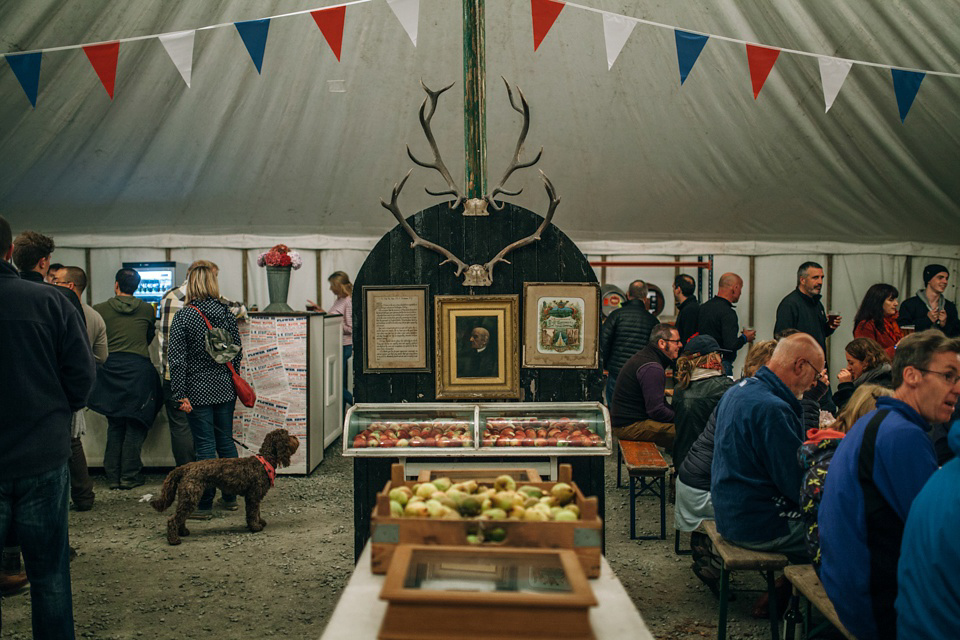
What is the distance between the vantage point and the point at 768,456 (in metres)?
3.04

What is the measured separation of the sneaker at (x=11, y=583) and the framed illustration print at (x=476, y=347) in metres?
2.28

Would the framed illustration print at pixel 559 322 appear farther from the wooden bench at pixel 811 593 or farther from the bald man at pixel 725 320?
the bald man at pixel 725 320

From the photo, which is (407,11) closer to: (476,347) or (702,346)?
(476,347)

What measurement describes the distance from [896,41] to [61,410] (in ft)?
18.1

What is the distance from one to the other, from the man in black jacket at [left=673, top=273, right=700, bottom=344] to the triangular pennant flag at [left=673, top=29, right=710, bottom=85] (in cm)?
224

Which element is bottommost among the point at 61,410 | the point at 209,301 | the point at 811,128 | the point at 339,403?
the point at 339,403

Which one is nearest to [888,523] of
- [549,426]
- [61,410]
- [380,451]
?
[549,426]

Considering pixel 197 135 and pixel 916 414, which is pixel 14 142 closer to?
pixel 197 135

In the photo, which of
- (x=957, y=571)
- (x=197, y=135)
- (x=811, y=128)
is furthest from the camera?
(x=197, y=135)

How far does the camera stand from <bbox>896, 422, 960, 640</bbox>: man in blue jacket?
185cm

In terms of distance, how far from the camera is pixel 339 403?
7172 millimetres

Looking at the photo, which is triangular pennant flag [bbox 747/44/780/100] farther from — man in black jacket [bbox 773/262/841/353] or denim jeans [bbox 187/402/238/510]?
denim jeans [bbox 187/402/238/510]

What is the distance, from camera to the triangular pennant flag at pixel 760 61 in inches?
195

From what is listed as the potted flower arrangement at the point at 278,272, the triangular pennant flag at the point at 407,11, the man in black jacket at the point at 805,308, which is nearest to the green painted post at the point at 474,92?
the triangular pennant flag at the point at 407,11
